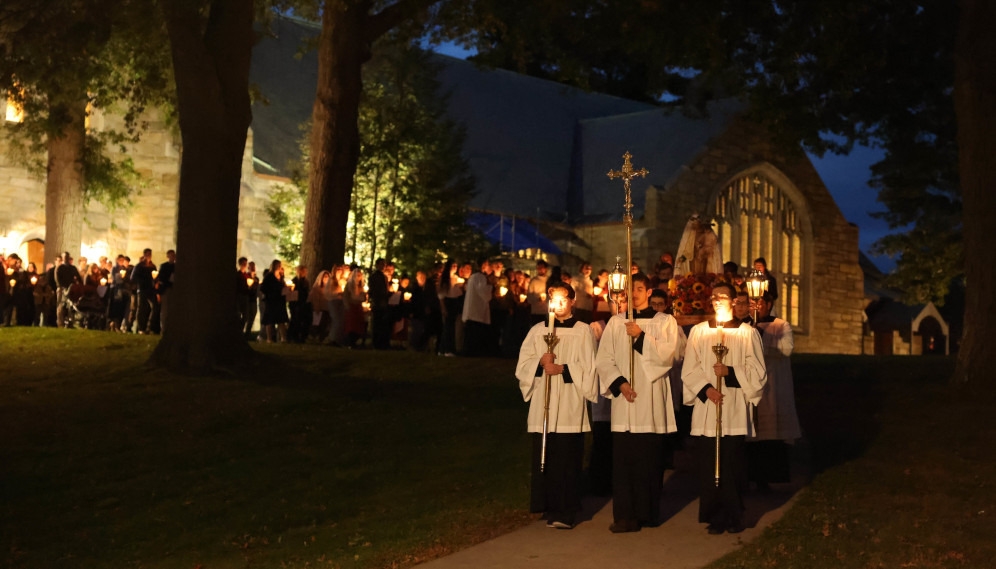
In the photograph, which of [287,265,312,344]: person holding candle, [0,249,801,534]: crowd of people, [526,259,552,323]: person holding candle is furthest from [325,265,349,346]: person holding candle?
[0,249,801,534]: crowd of people

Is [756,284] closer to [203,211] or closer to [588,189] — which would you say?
[203,211]

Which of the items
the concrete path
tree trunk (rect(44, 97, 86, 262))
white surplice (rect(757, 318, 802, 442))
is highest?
tree trunk (rect(44, 97, 86, 262))

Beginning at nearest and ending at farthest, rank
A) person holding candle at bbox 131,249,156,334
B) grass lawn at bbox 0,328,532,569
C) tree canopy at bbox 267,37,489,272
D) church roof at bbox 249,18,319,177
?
grass lawn at bbox 0,328,532,569 → person holding candle at bbox 131,249,156,334 → tree canopy at bbox 267,37,489,272 → church roof at bbox 249,18,319,177

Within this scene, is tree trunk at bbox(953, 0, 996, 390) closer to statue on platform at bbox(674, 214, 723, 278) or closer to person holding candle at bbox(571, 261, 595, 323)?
statue on platform at bbox(674, 214, 723, 278)

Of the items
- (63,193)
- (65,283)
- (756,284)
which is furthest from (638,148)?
(756,284)

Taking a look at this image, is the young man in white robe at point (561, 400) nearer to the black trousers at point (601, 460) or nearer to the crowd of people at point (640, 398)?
the crowd of people at point (640, 398)

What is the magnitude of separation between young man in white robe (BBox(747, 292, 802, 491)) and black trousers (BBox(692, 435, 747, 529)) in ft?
5.15

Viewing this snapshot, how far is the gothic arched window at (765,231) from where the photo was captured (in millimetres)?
39281

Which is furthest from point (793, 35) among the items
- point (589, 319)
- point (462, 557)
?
point (462, 557)

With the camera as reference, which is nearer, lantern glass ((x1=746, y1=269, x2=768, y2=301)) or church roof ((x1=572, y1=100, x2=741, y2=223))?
lantern glass ((x1=746, y1=269, x2=768, y2=301))

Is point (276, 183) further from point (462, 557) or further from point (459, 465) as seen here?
point (462, 557)

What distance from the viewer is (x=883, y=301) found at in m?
45.9

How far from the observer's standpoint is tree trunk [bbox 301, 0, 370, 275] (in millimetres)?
22281

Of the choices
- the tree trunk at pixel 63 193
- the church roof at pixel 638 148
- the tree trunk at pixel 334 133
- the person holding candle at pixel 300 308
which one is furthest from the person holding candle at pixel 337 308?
the church roof at pixel 638 148
